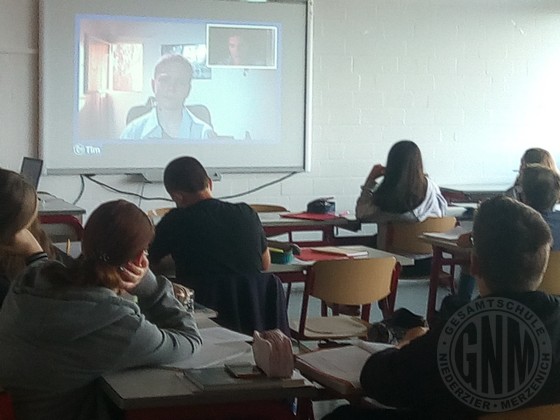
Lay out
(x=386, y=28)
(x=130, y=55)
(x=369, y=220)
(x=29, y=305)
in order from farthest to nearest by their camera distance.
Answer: (x=386, y=28)
(x=130, y=55)
(x=369, y=220)
(x=29, y=305)

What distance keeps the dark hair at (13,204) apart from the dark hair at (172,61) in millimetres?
4105

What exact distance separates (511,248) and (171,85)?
5053mm

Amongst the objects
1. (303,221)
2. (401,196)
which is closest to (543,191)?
(401,196)

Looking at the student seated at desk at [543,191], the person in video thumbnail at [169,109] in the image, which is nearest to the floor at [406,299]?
the person in video thumbnail at [169,109]

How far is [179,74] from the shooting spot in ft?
23.0

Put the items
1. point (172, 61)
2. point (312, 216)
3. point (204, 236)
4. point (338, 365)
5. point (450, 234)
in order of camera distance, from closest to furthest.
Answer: point (338, 365) → point (204, 236) → point (450, 234) → point (312, 216) → point (172, 61)

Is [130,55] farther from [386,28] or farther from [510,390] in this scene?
[510,390]

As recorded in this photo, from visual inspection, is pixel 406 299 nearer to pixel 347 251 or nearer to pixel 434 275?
pixel 434 275

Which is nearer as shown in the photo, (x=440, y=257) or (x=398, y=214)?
(x=440, y=257)

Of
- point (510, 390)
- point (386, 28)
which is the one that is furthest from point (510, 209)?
point (386, 28)

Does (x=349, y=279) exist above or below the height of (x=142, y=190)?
below

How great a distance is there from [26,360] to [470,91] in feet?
19.9

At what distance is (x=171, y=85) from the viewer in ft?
22.9

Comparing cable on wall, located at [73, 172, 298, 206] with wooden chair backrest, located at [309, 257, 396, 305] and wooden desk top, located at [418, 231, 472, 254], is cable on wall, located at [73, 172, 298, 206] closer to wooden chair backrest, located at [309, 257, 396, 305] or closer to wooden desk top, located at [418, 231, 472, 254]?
wooden desk top, located at [418, 231, 472, 254]
